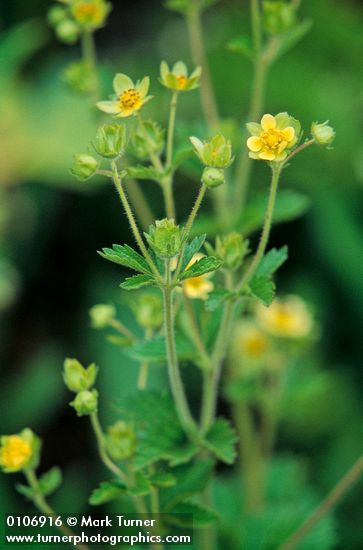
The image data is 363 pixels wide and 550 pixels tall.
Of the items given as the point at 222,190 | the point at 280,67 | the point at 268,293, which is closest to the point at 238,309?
the point at 268,293

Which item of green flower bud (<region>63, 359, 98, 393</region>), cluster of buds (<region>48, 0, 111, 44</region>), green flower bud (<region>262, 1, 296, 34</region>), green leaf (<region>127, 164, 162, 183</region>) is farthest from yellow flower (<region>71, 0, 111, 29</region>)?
green flower bud (<region>63, 359, 98, 393</region>)

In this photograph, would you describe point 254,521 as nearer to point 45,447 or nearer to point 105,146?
point 105,146

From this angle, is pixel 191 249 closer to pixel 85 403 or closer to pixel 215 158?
pixel 215 158

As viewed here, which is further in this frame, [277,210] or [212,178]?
[277,210]

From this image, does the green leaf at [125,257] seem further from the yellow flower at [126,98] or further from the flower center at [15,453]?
the flower center at [15,453]

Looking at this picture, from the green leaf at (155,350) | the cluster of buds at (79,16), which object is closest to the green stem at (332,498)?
the green leaf at (155,350)

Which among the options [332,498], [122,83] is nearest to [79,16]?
[122,83]
